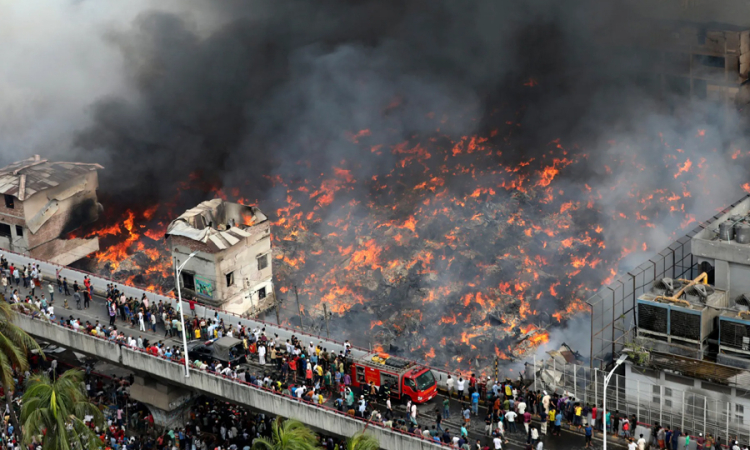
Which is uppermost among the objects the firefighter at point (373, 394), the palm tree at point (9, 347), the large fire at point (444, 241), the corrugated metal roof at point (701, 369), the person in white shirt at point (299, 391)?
the palm tree at point (9, 347)

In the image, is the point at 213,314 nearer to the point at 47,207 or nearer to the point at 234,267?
the point at 234,267

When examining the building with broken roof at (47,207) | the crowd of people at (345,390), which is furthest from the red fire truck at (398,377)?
the building with broken roof at (47,207)

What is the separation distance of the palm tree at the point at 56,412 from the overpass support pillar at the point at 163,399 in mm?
9224

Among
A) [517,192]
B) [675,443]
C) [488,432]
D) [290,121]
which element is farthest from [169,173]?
[675,443]

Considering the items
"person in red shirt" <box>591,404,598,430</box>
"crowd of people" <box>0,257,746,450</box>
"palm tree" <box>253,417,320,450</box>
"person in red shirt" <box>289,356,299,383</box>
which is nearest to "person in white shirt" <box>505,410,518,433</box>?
"crowd of people" <box>0,257,746,450</box>

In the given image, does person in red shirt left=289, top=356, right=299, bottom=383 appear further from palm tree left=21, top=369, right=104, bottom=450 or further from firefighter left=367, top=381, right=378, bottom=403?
palm tree left=21, top=369, right=104, bottom=450

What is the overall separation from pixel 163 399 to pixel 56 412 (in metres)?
10.9

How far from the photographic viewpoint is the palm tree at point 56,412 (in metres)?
32.3

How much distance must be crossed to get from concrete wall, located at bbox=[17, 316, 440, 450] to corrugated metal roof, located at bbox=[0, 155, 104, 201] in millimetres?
16886

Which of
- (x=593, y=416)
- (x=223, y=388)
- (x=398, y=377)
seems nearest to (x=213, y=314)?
(x=223, y=388)

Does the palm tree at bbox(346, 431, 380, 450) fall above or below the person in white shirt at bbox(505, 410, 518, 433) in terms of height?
above

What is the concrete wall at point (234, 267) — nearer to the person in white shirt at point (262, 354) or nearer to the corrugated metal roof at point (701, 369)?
the person in white shirt at point (262, 354)

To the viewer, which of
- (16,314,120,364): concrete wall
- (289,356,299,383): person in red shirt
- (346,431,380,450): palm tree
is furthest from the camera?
(16,314,120,364): concrete wall

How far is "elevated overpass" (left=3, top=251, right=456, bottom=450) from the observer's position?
36.2m
